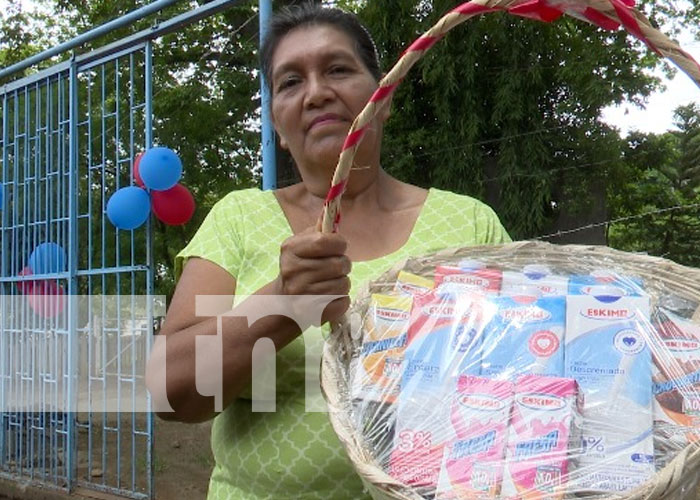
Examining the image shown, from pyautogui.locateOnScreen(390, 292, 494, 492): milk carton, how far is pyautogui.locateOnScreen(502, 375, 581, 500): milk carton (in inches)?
3.1

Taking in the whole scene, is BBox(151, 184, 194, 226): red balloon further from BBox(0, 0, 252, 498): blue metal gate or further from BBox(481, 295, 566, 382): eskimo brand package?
BBox(481, 295, 566, 382): eskimo brand package

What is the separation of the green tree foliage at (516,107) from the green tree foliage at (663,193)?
0.74ft

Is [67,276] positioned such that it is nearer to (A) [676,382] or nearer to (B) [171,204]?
(B) [171,204]

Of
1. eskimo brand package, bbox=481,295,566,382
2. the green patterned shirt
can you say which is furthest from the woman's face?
eskimo brand package, bbox=481,295,566,382

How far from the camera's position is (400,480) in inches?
33.6

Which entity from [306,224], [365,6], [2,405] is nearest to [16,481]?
[2,405]

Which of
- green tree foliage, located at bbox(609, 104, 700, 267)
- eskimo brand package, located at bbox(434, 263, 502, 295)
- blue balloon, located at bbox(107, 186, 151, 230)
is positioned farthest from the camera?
green tree foliage, located at bbox(609, 104, 700, 267)

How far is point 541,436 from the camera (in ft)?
2.79

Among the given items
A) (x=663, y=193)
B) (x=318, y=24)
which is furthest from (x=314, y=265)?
(x=663, y=193)

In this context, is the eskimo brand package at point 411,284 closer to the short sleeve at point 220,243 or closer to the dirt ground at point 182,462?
the short sleeve at point 220,243

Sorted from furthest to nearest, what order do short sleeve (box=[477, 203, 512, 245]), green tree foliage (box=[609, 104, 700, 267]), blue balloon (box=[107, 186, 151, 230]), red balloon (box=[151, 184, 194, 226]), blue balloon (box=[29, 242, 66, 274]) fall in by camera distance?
1. blue balloon (box=[29, 242, 66, 274])
2. green tree foliage (box=[609, 104, 700, 267])
3. red balloon (box=[151, 184, 194, 226])
4. blue balloon (box=[107, 186, 151, 230])
5. short sleeve (box=[477, 203, 512, 245])

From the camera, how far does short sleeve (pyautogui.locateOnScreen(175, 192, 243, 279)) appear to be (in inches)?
46.2

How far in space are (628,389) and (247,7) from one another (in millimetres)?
5689

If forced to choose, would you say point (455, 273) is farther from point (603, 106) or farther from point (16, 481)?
point (16, 481)
